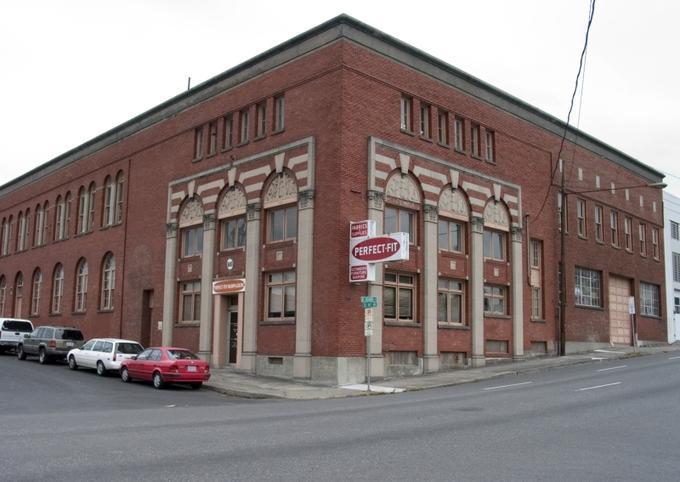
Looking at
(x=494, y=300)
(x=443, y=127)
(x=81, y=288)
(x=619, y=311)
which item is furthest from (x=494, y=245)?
(x=81, y=288)

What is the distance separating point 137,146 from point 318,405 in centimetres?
2486

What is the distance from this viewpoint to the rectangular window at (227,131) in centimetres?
3182

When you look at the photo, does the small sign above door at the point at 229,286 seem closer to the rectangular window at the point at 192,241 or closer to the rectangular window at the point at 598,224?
the rectangular window at the point at 192,241

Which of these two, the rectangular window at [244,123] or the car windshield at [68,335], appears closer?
the rectangular window at [244,123]

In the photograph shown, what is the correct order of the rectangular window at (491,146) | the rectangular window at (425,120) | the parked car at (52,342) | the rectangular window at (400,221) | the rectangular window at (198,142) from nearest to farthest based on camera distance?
1. the rectangular window at (400,221)
2. the rectangular window at (425,120)
3. the parked car at (52,342)
4. the rectangular window at (491,146)
5. the rectangular window at (198,142)

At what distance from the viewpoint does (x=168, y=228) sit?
34.4 m

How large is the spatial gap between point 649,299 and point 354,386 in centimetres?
3112

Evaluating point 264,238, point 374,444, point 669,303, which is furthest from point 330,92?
point 669,303

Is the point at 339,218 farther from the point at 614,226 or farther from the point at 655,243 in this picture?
the point at 655,243

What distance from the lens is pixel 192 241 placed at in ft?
110

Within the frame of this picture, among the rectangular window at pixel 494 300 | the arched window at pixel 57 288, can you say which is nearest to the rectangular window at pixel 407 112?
the rectangular window at pixel 494 300

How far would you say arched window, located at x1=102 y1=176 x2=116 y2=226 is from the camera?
4094 cm

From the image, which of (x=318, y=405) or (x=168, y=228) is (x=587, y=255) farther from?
(x=318, y=405)

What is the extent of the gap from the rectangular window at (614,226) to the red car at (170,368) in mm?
29434
